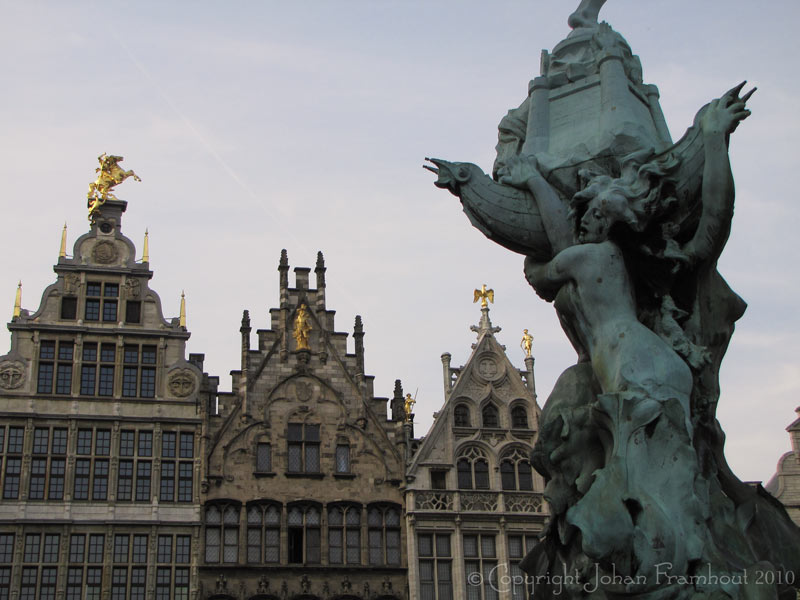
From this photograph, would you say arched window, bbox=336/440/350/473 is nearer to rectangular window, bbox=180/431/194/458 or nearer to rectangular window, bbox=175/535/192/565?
rectangular window, bbox=180/431/194/458

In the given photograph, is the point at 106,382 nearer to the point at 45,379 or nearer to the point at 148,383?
the point at 148,383

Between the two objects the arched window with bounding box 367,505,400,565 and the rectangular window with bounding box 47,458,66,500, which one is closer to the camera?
the rectangular window with bounding box 47,458,66,500

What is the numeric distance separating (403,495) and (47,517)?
8518 mm

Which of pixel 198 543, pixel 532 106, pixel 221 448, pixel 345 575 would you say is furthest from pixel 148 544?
pixel 532 106

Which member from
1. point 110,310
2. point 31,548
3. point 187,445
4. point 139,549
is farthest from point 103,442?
point 110,310

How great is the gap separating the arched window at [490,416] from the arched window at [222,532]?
6.90 m

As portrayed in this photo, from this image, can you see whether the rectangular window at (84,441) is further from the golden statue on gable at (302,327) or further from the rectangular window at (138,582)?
the golden statue on gable at (302,327)

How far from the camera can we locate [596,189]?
9.34 meters

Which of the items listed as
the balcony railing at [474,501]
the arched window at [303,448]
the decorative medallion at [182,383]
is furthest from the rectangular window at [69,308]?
the balcony railing at [474,501]

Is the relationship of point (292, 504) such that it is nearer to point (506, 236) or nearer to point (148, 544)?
point (148, 544)

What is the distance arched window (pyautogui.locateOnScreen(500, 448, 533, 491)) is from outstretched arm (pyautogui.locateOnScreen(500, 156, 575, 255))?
1965 centimetres

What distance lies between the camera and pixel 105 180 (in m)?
30.8


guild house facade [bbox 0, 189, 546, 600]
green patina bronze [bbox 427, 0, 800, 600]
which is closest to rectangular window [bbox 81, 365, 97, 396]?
guild house facade [bbox 0, 189, 546, 600]

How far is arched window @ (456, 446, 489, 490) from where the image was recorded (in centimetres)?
2884
